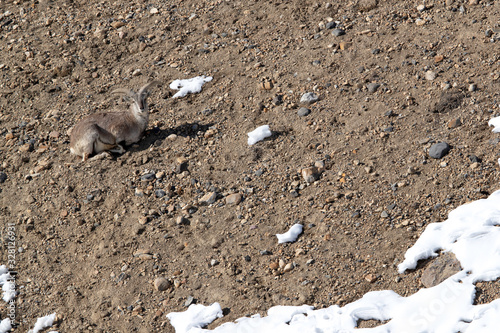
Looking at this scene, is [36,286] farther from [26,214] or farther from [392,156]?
[392,156]

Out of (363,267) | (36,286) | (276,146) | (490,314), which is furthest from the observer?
(276,146)

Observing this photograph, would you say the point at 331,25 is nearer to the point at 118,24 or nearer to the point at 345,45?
the point at 345,45

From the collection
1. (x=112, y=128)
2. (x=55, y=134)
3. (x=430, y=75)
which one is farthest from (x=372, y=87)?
(x=55, y=134)

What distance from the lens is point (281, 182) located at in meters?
8.55

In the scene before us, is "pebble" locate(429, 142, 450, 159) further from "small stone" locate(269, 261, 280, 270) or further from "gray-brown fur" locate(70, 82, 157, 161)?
"gray-brown fur" locate(70, 82, 157, 161)

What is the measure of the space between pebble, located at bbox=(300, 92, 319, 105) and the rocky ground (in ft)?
0.25

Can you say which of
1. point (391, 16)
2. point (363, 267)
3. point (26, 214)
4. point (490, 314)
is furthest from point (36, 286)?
point (391, 16)

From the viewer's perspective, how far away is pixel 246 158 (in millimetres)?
9117

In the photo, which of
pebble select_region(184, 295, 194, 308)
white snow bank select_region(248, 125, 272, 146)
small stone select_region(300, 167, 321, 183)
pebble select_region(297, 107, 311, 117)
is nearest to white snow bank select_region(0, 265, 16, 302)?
pebble select_region(184, 295, 194, 308)

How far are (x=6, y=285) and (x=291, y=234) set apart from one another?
4.18 meters

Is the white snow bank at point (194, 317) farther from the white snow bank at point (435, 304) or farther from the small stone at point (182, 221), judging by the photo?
the small stone at point (182, 221)

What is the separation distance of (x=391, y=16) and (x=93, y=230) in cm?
677

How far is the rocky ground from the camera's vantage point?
7492 mm

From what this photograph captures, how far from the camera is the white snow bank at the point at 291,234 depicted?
769 cm
